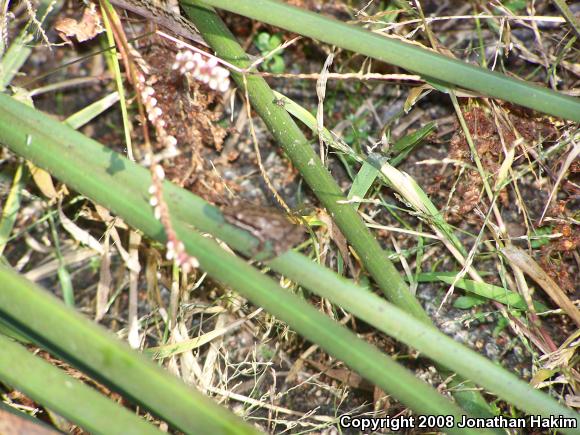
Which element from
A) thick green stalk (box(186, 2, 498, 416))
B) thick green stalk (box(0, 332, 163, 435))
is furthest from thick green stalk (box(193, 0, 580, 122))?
thick green stalk (box(0, 332, 163, 435))

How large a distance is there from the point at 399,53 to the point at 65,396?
979mm

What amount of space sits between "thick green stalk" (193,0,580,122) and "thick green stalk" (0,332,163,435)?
2.52 feet

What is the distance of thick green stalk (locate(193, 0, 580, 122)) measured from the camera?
1.30 m

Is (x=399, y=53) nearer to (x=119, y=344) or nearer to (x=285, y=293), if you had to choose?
(x=285, y=293)

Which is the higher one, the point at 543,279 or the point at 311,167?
the point at 311,167

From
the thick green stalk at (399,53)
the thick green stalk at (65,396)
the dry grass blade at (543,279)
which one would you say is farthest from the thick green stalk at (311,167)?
the thick green stalk at (65,396)

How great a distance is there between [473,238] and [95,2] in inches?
49.8

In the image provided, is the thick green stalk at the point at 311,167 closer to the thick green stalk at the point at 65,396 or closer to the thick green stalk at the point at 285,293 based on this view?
the thick green stalk at the point at 285,293

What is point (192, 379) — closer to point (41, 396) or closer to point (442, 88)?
point (41, 396)

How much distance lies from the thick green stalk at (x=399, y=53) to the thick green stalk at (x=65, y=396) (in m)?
0.77

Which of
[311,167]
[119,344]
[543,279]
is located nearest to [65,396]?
[119,344]

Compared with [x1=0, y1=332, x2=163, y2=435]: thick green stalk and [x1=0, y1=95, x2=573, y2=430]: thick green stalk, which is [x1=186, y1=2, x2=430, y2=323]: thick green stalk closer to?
[x1=0, y1=95, x2=573, y2=430]: thick green stalk

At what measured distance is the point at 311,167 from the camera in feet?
4.85

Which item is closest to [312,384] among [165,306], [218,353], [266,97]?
[218,353]
